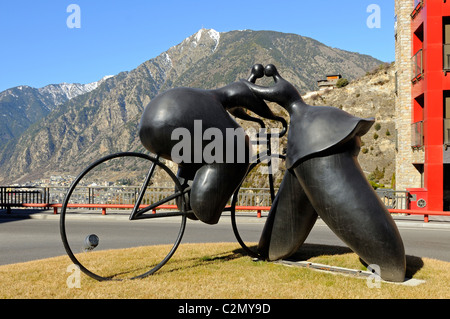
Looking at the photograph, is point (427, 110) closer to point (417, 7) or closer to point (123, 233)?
point (417, 7)

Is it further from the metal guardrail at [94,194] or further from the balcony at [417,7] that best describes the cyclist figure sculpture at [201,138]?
the balcony at [417,7]

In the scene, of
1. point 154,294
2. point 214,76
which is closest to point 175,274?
point 154,294

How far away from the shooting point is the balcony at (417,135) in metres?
20.1

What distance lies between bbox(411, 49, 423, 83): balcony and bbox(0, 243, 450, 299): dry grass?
15.6 metres

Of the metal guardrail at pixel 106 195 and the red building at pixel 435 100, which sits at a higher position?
the red building at pixel 435 100

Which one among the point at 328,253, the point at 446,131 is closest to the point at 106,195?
the point at 328,253

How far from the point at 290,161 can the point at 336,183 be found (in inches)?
27.4

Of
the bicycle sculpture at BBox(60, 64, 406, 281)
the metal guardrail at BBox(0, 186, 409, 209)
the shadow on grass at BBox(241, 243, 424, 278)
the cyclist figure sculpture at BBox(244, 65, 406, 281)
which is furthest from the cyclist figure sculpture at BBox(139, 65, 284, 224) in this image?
the metal guardrail at BBox(0, 186, 409, 209)

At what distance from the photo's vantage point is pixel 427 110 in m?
19.4

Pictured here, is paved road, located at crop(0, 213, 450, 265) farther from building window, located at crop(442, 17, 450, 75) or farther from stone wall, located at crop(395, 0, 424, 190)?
building window, located at crop(442, 17, 450, 75)

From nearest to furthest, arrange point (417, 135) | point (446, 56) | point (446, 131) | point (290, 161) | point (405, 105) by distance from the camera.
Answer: point (290, 161) → point (446, 131) → point (446, 56) → point (417, 135) → point (405, 105)

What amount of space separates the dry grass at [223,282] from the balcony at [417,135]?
47.1 ft

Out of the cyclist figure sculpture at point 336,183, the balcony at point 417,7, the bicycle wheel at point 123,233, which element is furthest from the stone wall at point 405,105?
the cyclist figure sculpture at point 336,183
